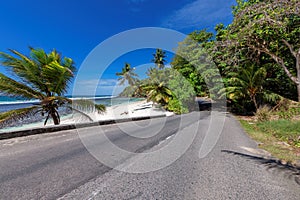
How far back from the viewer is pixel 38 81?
659 cm

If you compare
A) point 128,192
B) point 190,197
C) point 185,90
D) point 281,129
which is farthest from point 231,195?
point 185,90

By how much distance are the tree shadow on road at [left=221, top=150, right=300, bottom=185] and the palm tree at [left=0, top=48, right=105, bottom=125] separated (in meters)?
6.94

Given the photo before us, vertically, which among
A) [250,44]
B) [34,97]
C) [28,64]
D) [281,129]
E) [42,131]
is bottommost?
[281,129]

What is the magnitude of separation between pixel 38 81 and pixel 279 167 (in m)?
8.83

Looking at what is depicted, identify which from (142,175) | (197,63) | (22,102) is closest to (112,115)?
(22,102)

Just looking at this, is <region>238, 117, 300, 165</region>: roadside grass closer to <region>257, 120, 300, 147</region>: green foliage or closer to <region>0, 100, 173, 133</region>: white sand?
<region>257, 120, 300, 147</region>: green foliage

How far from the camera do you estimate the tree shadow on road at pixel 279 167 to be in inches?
106

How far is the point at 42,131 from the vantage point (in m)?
5.57

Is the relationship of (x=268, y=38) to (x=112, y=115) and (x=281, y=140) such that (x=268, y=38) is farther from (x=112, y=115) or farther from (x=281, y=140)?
(x=112, y=115)

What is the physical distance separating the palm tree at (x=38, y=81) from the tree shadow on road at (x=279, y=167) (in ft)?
22.8

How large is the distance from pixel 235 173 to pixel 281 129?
21.8 feet

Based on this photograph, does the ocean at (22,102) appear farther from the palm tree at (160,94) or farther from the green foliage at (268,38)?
the green foliage at (268,38)

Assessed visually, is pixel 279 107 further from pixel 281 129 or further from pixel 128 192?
pixel 128 192

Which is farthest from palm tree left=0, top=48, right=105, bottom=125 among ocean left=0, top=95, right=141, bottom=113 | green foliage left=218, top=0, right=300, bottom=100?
green foliage left=218, top=0, right=300, bottom=100
